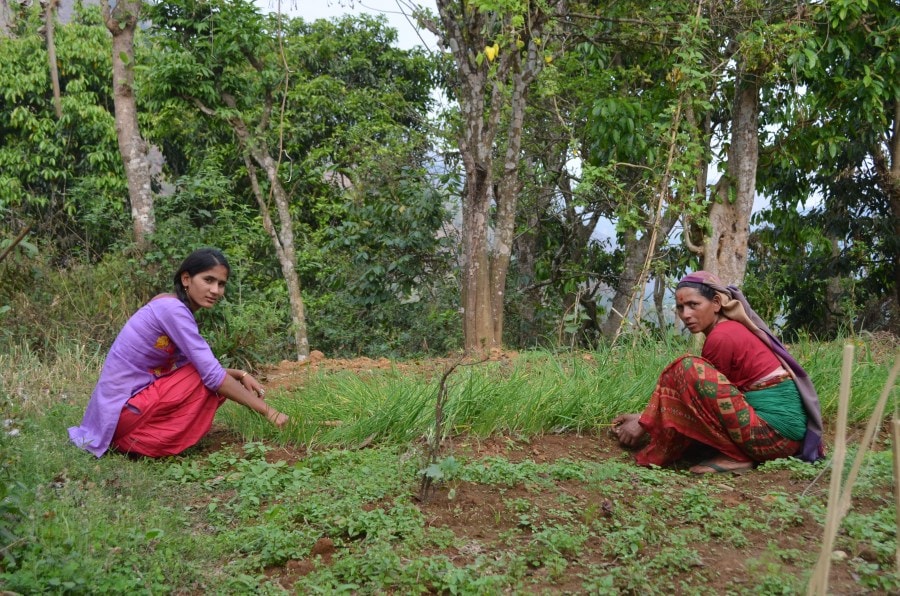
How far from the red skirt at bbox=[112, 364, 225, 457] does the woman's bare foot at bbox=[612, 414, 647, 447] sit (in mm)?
2420

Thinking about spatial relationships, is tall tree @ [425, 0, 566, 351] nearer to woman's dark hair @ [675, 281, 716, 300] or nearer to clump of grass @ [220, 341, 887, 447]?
clump of grass @ [220, 341, 887, 447]

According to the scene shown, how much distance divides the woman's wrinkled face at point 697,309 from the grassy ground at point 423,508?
2.67 ft

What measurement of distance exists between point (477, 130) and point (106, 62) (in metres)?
8.47

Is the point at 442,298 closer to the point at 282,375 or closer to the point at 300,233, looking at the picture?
the point at 300,233

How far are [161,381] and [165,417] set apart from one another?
20cm

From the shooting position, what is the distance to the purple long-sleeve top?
4.42 m

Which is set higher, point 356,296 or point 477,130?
point 477,130

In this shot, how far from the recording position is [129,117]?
9031mm

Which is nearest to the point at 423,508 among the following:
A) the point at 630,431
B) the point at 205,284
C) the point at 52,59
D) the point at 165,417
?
the point at 630,431

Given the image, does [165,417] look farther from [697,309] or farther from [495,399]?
[697,309]

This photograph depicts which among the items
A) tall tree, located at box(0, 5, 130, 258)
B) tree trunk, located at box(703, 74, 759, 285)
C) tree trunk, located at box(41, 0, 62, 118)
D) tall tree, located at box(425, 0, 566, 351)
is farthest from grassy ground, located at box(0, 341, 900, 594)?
tall tree, located at box(0, 5, 130, 258)

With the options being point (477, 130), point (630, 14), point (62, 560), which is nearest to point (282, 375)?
point (477, 130)

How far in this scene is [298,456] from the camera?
4613 mm

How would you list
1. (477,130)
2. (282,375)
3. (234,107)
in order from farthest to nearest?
(234,107), (477,130), (282,375)
